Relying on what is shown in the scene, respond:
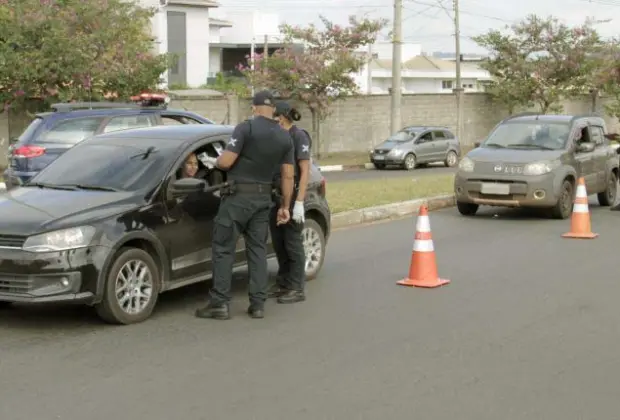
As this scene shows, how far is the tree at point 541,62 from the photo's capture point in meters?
42.6

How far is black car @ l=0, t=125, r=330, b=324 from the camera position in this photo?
23.6 ft

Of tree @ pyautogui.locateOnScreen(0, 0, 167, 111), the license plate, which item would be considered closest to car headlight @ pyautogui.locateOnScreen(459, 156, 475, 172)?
the license plate

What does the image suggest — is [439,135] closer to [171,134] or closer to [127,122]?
[127,122]

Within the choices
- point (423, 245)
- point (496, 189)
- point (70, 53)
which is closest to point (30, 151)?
point (496, 189)

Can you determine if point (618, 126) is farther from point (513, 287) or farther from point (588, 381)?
point (588, 381)

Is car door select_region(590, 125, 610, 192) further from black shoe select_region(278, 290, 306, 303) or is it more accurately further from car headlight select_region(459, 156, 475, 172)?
black shoe select_region(278, 290, 306, 303)

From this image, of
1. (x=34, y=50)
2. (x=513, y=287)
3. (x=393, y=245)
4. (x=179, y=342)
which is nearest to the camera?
(x=179, y=342)

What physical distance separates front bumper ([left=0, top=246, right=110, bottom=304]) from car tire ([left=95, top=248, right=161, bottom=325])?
17cm

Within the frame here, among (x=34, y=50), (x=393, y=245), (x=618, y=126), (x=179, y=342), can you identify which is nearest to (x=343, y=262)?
(x=393, y=245)

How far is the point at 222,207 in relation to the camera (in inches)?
310

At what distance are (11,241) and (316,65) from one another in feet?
90.7

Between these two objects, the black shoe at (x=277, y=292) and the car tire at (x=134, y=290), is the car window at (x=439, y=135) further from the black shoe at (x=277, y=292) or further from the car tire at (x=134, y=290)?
the car tire at (x=134, y=290)

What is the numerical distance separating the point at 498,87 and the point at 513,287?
34.9 meters

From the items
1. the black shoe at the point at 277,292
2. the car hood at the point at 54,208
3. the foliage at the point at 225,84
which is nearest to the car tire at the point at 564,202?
the black shoe at the point at 277,292
